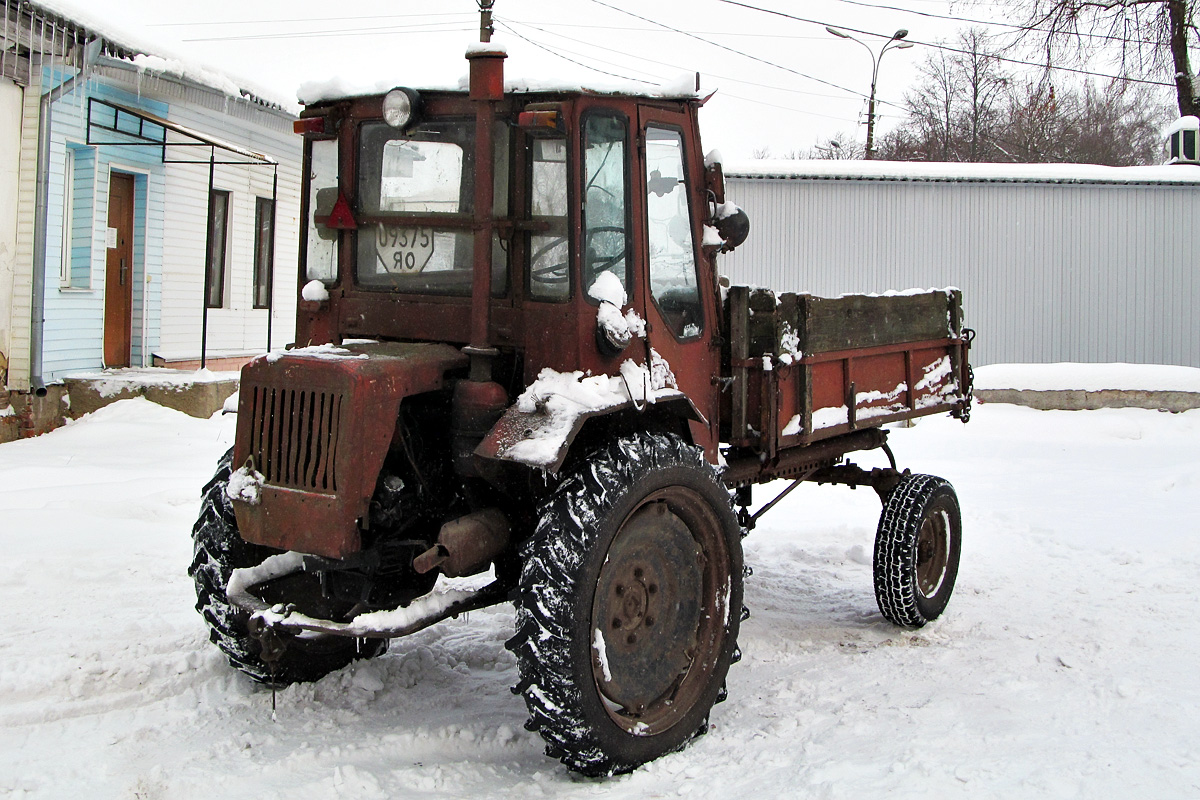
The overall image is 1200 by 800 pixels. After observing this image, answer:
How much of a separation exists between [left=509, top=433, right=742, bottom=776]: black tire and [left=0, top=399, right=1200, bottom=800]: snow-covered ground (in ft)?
0.62

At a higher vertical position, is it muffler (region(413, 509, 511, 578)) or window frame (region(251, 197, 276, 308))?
window frame (region(251, 197, 276, 308))

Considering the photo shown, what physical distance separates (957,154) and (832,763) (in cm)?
4388

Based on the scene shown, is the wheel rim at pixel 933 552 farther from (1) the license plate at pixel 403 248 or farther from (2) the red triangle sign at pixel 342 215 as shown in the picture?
(2) the red triangle sign at pixel 342 215

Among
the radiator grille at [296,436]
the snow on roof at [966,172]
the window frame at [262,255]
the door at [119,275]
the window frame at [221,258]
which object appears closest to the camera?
the radiator grille at [296,436]

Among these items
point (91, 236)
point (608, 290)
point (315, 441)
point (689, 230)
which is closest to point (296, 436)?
point (315, 441)

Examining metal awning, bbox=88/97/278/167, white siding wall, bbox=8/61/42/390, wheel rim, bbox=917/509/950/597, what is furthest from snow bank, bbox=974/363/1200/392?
white siding wall, bbox=8/61/42/390

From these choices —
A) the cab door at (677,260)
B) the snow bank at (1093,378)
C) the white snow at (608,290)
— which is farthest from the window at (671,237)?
the snow bank at (1093,378)

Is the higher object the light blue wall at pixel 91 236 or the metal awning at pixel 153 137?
the metal awning at pixel 153 137

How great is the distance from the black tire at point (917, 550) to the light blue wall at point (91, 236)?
9.28 m

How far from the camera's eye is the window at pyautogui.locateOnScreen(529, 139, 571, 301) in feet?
13.6

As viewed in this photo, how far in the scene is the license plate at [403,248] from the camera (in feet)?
14.7

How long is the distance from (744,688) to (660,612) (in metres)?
0.90

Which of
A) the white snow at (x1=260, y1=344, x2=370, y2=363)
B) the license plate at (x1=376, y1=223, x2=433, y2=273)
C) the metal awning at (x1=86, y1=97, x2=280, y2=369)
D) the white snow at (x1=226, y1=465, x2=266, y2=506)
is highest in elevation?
the metal awning at (x1=86, y1=97, x2=280, y2=369)

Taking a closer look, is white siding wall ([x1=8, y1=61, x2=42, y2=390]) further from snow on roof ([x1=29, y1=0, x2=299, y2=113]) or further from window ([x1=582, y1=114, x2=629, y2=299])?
window ([x1=582, y1=114, x2=629, y2=299])
